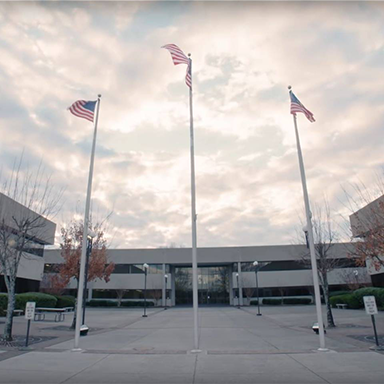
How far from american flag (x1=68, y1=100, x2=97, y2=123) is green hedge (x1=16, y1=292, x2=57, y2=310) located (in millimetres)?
22054

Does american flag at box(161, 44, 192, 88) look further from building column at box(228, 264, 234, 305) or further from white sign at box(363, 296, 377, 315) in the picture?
building column at box(228, 264, 234, 305)

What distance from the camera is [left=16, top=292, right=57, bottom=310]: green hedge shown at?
2908cm

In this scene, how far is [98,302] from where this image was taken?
48906 millimetres

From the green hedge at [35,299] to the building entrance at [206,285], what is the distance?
82.9 ft

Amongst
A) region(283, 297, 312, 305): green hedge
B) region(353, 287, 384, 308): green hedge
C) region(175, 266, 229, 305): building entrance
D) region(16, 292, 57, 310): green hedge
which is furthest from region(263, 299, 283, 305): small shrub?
region(16, 292, 57, 310): green hedge

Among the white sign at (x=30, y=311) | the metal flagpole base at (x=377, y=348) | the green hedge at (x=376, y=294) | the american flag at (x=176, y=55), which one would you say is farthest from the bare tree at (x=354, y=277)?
the white sign at (x=30, y=311)

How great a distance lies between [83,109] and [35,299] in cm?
2354

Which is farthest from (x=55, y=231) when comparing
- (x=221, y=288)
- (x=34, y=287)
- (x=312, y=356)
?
(x=312, y=356)

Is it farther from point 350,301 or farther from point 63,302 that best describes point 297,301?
point 63,302

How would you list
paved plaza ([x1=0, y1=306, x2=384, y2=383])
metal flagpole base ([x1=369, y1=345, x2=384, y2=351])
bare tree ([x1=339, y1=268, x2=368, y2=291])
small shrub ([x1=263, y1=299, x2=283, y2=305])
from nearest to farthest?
paved plaza ([x1=0, y1=306, x2=384, y2=383]), metal flagpole base ([x1=369, y1=345, x2=384, y2=351]), bare tree ([x1=339, y1=268, x2=368, y2=291]), small shrub ([x1=263, y1=299, x2=283, y2=305])

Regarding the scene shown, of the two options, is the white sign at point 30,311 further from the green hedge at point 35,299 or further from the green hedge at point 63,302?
the green hedge at point 63,302

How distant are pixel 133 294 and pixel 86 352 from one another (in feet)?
138

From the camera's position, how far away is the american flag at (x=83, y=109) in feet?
43.9

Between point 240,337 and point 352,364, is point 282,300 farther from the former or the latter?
point 352,364
